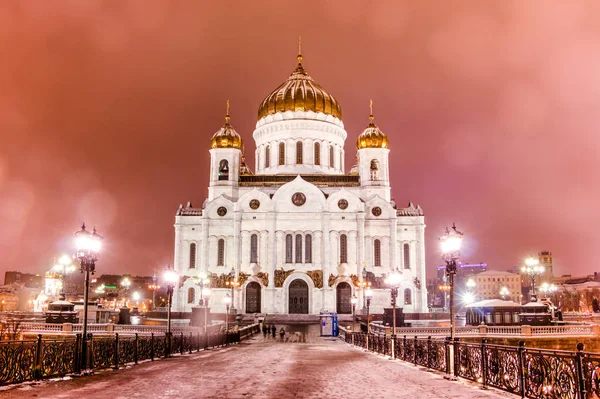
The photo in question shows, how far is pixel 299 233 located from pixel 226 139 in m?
13.5

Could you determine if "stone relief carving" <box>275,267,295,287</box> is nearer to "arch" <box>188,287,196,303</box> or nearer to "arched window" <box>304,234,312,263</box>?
"arched window" <box>304,234,312,263</box>

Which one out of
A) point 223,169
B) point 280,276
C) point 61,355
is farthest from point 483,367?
point 223,169

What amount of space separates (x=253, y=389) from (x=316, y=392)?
1.30m

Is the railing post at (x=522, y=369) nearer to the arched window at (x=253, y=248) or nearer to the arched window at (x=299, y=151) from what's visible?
the arched window at (x=253, y=248)

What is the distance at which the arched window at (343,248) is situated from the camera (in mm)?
55397

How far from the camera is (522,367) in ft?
34.8

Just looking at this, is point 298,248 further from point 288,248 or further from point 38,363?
point 38,363

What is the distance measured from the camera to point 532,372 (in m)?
10.5

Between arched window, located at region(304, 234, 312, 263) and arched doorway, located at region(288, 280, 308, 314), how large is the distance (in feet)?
7.61

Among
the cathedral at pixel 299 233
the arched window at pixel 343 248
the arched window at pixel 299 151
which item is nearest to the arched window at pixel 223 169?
the cathedral at pixel 299 233

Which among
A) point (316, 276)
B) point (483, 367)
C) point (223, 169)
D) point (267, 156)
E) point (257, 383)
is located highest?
point (267, 156)

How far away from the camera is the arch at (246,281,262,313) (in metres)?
53.6

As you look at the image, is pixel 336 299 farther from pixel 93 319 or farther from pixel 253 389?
pixel 253 389

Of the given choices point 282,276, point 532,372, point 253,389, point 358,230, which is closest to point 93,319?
point 282,276
